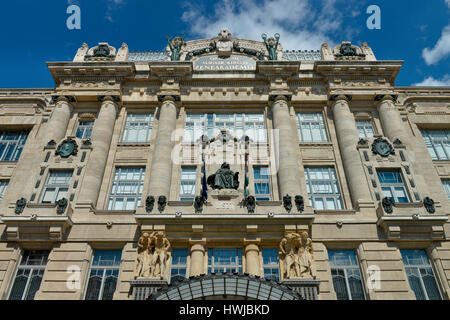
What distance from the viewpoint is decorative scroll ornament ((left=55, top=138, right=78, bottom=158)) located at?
2231cm

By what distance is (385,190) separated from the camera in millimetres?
21047

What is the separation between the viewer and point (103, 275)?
18312 mm

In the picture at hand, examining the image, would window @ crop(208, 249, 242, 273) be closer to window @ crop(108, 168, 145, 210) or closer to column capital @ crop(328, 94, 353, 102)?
window @ crop(108, 168, 145, 210)

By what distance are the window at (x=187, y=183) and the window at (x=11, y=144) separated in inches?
448

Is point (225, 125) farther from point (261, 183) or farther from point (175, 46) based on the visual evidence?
point (175, 46)

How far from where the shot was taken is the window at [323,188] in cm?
2131

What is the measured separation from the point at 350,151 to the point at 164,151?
37.6ft

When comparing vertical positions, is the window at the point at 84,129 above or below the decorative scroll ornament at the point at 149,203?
above

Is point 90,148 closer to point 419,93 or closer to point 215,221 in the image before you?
point 215,221

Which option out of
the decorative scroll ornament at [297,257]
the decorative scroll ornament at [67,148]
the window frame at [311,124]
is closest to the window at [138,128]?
the decorative scroll ornament at [67,148]

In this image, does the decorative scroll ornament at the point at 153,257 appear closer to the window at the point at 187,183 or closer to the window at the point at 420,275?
the window at the point at 187,183

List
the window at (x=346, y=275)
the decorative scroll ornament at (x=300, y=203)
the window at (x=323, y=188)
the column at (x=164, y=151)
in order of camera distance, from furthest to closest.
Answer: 1. the window at (x=323, y=188)
2. the column at (x=164, y=151)
3. the decorative scroll ornament at (x=300, y=203)
4. the window at (x=346, y=275)
